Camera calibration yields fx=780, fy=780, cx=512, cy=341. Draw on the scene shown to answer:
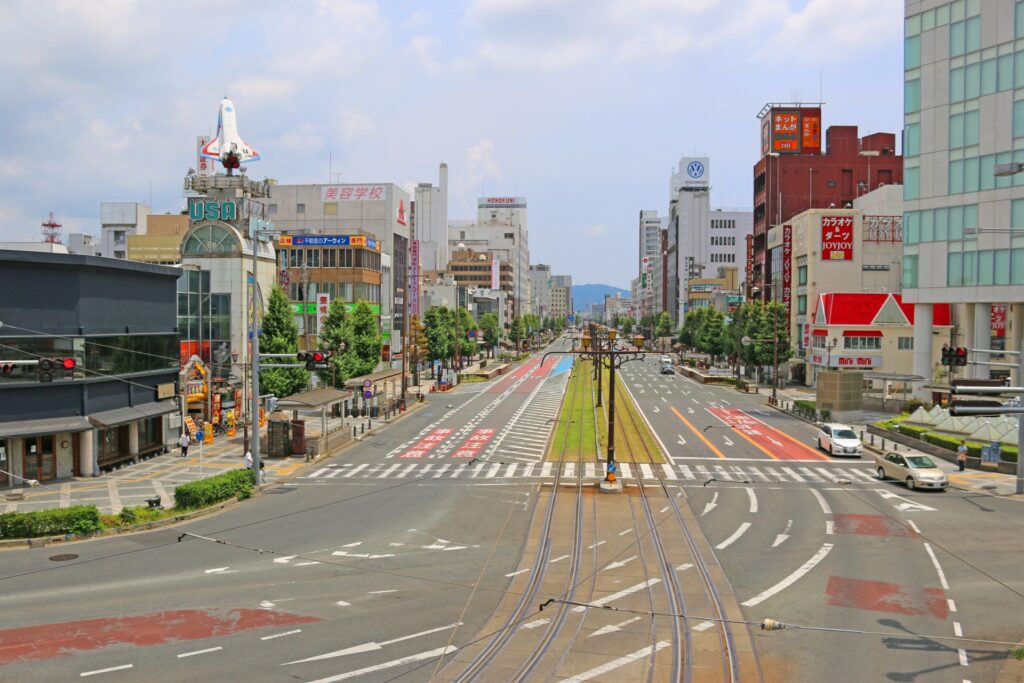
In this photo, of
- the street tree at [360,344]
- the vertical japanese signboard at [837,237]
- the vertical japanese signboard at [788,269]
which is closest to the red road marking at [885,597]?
the street tree at [360,344]

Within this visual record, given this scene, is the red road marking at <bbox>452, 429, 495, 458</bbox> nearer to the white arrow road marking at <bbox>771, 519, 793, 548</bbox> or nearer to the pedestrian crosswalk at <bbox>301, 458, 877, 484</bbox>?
the pedestrian crosswalk at <bbox>301, 458, 877, 484</bbox>

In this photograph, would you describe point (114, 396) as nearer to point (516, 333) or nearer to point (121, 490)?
point (121, 490)

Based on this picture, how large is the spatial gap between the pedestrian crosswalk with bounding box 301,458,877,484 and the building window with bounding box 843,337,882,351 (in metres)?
45.4

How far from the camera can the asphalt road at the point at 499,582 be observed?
16078mm

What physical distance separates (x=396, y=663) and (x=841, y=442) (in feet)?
121

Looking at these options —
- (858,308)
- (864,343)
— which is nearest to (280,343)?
(858,308)

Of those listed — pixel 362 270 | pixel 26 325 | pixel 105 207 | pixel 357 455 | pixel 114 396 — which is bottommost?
pixel 357 455

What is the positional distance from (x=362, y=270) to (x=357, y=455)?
4623 cm

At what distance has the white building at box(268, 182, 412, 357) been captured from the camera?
4043 inches

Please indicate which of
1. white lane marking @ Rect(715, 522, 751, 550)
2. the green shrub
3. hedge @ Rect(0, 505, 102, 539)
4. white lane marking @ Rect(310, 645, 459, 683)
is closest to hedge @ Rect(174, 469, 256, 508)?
hedge @ Rect(0, 505, 102, 539)

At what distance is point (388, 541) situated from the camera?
1026 inches

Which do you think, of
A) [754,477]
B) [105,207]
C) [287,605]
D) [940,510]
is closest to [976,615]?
[940,510]

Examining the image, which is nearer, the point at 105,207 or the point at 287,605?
the point at 287,605

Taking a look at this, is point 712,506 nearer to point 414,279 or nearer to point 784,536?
point 784,536
